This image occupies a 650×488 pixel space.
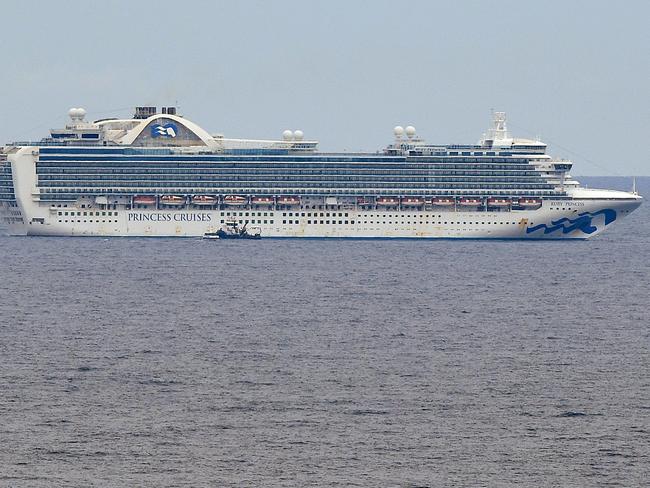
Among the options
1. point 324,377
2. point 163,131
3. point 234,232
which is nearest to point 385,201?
point 234,232

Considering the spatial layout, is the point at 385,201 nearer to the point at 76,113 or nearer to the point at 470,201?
the point at 470,201

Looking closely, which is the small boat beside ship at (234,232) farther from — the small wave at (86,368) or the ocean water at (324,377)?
→ the small wave at (86,368)

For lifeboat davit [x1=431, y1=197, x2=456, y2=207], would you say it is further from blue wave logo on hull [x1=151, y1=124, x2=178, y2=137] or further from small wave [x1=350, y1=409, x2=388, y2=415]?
small wave [x1=350, y1=409, x2=388, y2=415]

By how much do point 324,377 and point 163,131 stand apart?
80519 mm

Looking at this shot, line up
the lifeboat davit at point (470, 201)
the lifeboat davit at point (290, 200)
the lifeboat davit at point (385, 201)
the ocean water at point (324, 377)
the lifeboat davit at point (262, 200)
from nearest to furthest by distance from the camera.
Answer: the ocean water at point (324, 377) < the lifeboat davit at point (470, 201) < the lifeboat davit at point (385, 201) < the lifeboat davit at point (290, 200) < the lifeboat davit at point (262, 200)

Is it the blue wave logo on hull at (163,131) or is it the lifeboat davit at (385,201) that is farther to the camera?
the blue wave logo on hull at (163,131)

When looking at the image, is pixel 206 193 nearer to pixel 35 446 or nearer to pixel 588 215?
pixel 588 215

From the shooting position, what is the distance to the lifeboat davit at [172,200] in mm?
131625

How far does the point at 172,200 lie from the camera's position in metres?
132

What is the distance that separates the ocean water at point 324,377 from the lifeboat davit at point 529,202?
75.6 ft

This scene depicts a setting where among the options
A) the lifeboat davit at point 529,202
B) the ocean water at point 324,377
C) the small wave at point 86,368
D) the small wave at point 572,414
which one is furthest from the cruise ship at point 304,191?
the small wave at point 572,414

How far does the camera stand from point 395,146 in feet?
440

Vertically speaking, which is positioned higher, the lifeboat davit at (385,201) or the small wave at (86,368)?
the lifeboat davit at (385,201)

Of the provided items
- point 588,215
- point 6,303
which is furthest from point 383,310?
point 588,215
